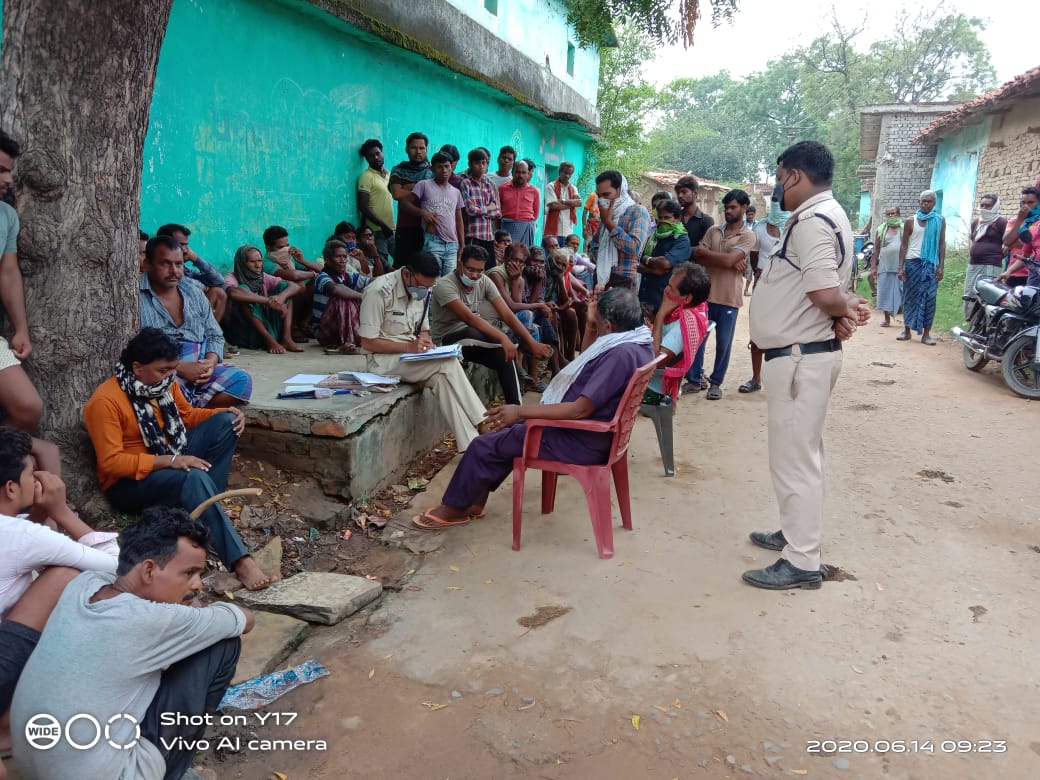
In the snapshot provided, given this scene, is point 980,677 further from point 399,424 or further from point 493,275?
point 493,275

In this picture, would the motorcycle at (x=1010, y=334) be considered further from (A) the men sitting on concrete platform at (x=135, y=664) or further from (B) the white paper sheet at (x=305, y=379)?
(A) the men sitting on concrete platform at (x=135, y=664)

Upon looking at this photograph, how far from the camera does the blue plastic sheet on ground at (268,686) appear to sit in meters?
2.53

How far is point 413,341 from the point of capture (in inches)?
195

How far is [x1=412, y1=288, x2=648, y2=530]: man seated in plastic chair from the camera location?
3621mm

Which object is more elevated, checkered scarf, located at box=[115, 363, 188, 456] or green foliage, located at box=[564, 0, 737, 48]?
green foliage, located at box=[564, 0, 737, 48]

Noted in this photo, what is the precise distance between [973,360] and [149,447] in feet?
26.9

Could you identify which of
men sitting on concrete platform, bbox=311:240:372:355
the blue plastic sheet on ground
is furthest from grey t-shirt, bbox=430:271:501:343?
the blue plastic sheet on ground

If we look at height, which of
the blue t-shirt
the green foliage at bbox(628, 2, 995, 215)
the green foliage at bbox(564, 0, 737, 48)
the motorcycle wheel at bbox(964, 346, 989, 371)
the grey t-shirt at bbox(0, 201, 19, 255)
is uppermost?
the green foliage at bbox(628, 2, 995, 215)

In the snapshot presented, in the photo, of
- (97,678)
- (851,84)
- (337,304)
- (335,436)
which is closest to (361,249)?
(337,304)

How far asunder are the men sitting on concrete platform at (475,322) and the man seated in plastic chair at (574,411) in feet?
Answer: 5.28

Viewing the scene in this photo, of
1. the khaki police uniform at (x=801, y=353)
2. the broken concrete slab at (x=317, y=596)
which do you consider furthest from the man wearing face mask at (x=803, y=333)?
the broken concrete slab at (x=317, y=596)

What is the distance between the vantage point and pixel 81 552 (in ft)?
7.35

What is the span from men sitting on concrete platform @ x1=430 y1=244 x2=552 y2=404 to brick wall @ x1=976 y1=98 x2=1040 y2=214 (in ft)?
33.9

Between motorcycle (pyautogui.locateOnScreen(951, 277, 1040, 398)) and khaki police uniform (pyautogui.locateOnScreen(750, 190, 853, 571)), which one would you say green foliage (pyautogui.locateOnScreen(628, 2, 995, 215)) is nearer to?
motorcycle (pyautogui.locateOnScreen(951, 277, 1040, 398))
